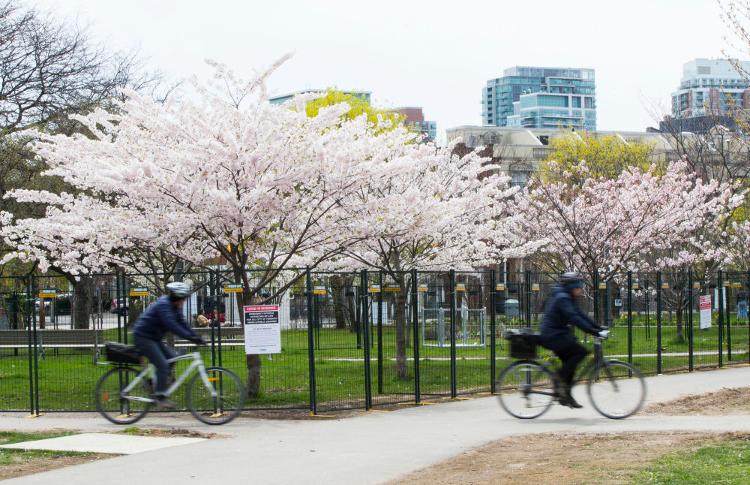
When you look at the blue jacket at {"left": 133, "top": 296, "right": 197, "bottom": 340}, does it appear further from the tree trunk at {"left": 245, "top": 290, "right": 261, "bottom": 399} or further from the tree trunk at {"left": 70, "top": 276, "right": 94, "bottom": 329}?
the tree trunk at {"left": 70, "top": 276, "right": 94, "bottom": 329}

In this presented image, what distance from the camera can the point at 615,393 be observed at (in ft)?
46.1

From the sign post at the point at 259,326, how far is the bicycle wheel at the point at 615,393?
5.04 m

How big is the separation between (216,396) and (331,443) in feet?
7.32

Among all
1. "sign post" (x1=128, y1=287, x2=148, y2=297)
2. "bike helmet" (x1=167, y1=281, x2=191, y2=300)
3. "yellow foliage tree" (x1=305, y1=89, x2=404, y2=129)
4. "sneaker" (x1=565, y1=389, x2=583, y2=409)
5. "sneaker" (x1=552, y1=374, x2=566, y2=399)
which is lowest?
"sneaker" (x1=565, y1=389, x2=583, y2=409)

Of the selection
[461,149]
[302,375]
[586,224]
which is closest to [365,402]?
[302,375]

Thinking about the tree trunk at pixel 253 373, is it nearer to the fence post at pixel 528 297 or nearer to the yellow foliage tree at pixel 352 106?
the fence post at pixel 528 297

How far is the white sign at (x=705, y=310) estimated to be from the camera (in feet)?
78.7

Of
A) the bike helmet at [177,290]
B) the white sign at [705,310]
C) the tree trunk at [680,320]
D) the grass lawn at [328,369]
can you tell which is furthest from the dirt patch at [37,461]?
the tree trunk at [680,320]

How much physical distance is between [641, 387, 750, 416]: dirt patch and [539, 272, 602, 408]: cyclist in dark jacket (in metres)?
2.39

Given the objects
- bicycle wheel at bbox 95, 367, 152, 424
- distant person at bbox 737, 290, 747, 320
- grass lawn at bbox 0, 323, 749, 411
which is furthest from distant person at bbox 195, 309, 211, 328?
distant person at bbox 737, 290, 747, 320

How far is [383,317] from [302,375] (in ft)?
5.64

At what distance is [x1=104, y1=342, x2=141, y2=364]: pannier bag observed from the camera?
14.4 metres

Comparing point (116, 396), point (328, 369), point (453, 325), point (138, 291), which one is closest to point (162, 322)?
point (116, 396)

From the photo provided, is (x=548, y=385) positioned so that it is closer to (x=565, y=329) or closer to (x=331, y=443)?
(x=565, y=329)
